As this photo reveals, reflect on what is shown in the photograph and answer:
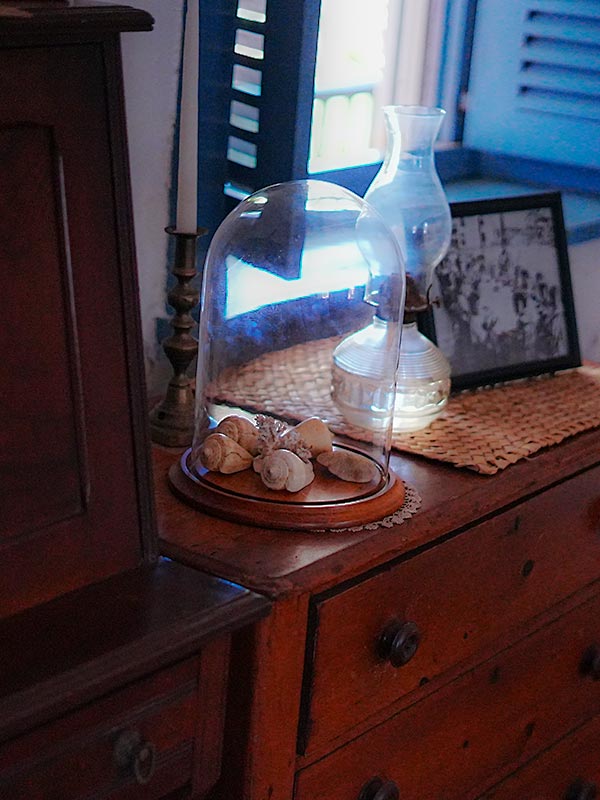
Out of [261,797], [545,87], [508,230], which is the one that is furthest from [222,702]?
[545,87]

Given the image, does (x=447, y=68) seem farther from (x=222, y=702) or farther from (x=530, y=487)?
(x=222, y=702)

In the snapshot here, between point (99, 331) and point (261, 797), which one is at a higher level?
point (99, 331)

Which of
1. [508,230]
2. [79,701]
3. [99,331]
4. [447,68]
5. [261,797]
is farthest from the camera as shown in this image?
[447,68]

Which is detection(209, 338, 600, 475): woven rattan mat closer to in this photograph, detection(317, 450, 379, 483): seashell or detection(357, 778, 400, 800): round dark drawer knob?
detection(317, 450, 379, 483): seashell

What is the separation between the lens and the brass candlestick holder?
1.33 meters

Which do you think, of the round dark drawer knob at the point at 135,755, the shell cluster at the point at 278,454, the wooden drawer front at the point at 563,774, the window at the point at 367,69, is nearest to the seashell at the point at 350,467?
the shell cluster at the point at 278,454

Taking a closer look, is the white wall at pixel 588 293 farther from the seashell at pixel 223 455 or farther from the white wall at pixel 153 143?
the seashell at pixel 223 455

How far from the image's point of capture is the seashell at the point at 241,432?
1.30 metres

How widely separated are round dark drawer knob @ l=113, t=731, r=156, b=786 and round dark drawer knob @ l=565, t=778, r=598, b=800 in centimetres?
100

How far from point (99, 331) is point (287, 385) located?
510mm

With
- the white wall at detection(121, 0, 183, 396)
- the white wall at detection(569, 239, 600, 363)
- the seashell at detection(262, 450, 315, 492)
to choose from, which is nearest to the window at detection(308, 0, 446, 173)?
the white wall at detection(569, 239, 600, 363)

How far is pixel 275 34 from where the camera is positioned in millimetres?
1574

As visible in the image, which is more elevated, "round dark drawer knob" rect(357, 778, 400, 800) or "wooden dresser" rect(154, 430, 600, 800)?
"wooden dresser" rect(154, 430, 600, 800)

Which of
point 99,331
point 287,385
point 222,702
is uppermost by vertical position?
point 99,331
